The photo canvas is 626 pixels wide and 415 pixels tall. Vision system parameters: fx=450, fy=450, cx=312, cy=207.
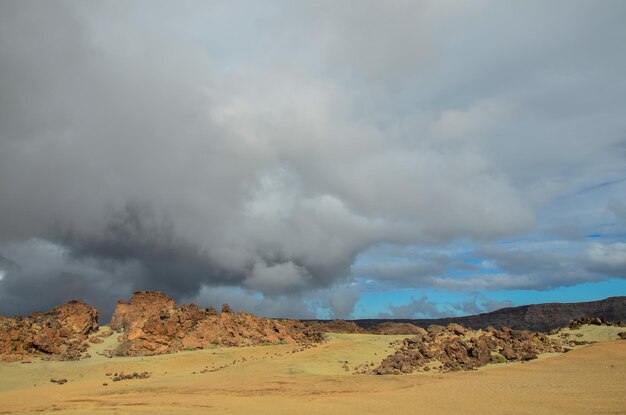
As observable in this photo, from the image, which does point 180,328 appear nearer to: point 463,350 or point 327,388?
point 327,388

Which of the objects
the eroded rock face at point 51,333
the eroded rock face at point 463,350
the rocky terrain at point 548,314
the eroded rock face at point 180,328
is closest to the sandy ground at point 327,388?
the eroded rock face at point 463,350

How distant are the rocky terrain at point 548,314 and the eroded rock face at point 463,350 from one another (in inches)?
1580

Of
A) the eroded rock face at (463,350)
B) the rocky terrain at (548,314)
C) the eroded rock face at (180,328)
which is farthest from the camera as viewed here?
the rocky terrain at (548,314)

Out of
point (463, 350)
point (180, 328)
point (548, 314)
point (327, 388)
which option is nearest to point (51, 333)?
point (180, 328)

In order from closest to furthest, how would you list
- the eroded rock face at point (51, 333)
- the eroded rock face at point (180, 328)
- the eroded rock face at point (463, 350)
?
1. the eroded rock face at point (463, 350)
2. the eroded rock face at point (51, 333)
3. the eroded rock face at point (180, 328)

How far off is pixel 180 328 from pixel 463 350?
25.2 metres

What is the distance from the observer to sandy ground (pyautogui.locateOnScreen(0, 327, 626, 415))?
15438 millimetres

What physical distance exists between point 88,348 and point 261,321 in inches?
611

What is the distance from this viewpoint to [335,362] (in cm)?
Result: 2909

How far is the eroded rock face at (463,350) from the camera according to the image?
25562 millimetres

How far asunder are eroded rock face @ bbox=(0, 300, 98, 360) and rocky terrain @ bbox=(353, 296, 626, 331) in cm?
4251

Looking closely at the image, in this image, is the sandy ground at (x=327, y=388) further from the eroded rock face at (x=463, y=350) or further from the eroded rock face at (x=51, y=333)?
the eroded rock face at (x=51, y=333)

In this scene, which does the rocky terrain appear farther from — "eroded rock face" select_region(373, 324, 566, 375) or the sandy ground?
the sandy ground

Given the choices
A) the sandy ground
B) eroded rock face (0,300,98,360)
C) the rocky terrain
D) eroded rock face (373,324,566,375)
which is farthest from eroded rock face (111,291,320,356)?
the rocky terrain
